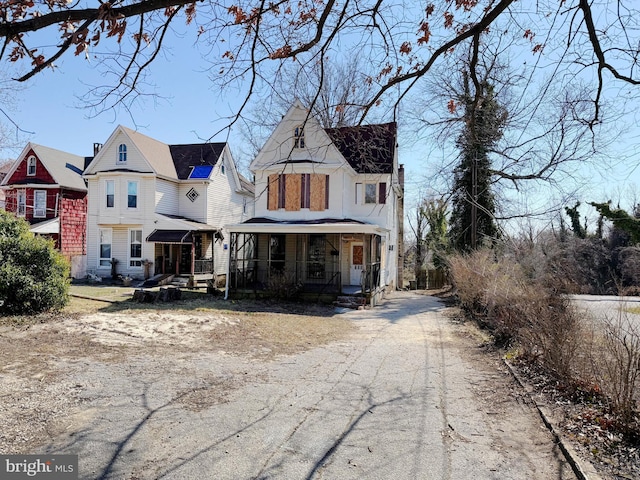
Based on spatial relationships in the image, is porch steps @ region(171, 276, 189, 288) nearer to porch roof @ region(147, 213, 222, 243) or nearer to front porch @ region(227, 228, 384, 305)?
porch roof @ region(147, 213, 222, 243)

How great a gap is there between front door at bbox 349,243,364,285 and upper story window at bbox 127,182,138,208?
1298cm

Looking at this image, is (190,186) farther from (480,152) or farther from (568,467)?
(568,467)

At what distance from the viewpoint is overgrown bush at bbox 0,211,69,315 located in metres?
10.6

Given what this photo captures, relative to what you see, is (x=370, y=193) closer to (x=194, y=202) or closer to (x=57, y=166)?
(x=194, y=202)

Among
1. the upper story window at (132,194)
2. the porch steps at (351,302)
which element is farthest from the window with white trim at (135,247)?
the porch steps at (351,302)

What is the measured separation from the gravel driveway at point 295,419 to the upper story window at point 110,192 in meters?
18.4

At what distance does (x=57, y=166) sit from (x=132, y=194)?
7.89m

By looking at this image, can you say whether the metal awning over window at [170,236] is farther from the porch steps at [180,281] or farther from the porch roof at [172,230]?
the porch steps at [180,281]

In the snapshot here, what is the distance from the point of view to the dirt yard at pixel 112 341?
4.95m

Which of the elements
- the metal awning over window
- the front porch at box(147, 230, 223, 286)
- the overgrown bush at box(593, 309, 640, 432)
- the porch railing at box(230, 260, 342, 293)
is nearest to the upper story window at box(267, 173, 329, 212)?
the porch railing at box(230, 260, 342, 293)

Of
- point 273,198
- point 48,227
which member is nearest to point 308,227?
point 273,198

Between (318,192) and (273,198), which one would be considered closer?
(318,192)


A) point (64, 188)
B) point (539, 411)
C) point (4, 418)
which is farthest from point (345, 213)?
point (64, 188)

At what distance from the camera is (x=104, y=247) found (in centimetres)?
2469
